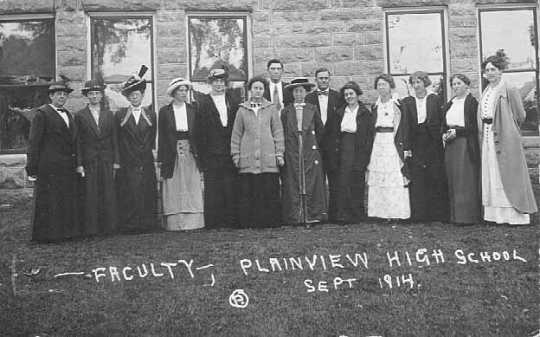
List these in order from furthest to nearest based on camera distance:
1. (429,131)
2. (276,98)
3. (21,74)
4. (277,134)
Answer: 1. (21,74)
2. (276,98)
3. (429,131)
4. (277,134)

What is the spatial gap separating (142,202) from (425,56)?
491cm

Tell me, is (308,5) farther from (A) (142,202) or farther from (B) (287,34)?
(A) (142,202)

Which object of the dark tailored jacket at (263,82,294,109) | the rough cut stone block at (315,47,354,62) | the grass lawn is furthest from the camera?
the rough cut stone block at (315,47,354,62)

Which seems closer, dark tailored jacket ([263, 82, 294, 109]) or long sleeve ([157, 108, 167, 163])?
long sleeve ([157, 108, 167, 163])

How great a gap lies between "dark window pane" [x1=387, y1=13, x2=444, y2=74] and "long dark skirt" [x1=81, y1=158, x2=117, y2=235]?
183 inches

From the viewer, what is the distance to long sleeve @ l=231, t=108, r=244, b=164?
659cm

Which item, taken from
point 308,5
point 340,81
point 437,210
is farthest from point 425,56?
point 437,210

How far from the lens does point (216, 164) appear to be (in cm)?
670

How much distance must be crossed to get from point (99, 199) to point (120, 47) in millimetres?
2824

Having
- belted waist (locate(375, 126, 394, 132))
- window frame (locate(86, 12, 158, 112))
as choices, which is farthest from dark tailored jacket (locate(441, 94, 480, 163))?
window frame (locate(86, 12, 158, 112))

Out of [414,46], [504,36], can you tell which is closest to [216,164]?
[414,46]

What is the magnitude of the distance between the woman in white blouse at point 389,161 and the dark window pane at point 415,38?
6.41ft

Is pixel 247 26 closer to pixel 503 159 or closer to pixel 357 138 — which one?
pixel 357 138

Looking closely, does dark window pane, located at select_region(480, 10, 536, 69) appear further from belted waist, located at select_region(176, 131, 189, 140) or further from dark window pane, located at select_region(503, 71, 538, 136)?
belted waist, located at select_region(176, 131, 189, 140)
